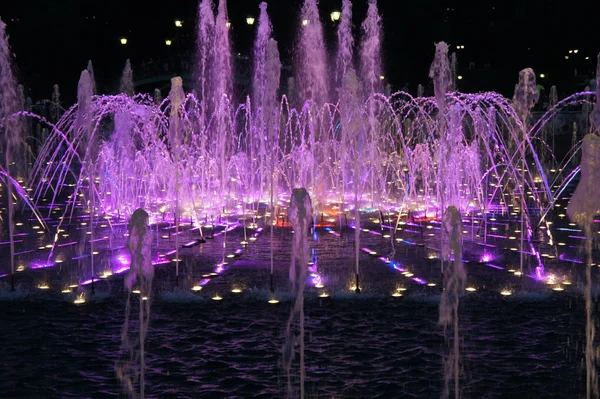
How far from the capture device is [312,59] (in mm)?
36250

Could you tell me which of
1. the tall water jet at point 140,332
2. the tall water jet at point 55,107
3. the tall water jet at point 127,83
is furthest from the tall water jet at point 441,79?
the tall water jet at point 55,107

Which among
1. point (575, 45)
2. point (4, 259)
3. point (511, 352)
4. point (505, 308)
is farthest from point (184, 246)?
point (575, 45)

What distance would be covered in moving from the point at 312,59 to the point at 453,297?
2769cm

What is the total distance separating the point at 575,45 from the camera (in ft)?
166

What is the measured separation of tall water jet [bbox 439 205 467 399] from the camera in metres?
6.97

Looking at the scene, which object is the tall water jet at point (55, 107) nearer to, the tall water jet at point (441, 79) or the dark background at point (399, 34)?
the dark background at point (399, 34)

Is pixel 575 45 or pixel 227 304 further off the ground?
pixel 575 45

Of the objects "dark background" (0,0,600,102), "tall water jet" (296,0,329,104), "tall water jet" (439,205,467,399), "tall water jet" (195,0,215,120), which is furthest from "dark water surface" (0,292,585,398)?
"dark background" (0,0,600,102)

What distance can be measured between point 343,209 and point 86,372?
12233mm

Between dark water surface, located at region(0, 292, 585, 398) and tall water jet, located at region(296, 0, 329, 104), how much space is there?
611 inches

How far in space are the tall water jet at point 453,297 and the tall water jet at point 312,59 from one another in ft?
47.8

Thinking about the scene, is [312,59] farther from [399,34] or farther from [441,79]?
[441,79]

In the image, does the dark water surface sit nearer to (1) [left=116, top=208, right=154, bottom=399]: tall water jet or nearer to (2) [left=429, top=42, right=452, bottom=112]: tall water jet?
(1) [left=116, top=208, right=154, bottom=399]: tall water jet

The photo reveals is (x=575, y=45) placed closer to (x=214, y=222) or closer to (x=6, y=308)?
(x=214, y=222)
